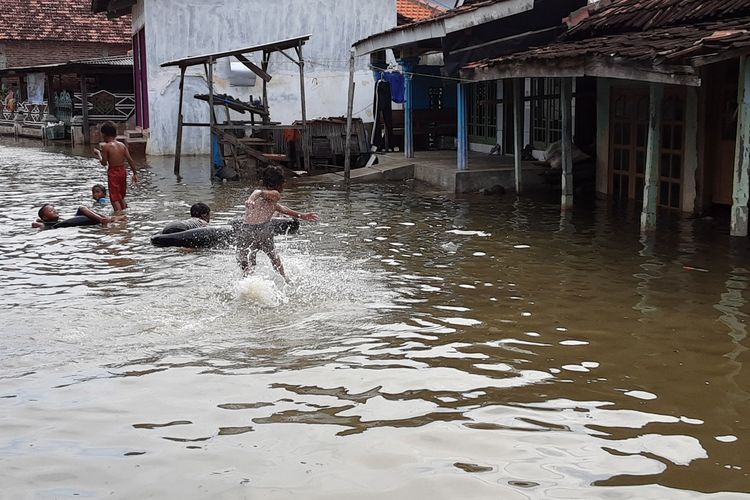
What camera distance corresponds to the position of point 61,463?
451cm

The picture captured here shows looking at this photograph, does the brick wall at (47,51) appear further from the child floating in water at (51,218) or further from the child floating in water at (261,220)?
the child floating in water at (261,220)

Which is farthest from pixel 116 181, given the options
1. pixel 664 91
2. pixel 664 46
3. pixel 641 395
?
pixel 641 395

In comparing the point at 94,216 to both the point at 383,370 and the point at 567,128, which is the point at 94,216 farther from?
the point at 383,370

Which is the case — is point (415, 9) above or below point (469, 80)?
above

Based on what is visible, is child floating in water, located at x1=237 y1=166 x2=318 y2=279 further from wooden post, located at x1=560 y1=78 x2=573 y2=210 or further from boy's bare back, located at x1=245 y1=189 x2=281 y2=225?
wooden post, located at x1=560 y1=78 x2=573 y2=210

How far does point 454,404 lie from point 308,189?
12.4 metres

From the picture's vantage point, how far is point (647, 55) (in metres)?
9.32

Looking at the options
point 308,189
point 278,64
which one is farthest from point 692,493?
point 278,64

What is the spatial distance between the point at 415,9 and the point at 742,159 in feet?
66.3

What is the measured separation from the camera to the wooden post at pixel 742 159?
9.43 meters

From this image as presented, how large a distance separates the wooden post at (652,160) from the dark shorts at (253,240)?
16.9 feet

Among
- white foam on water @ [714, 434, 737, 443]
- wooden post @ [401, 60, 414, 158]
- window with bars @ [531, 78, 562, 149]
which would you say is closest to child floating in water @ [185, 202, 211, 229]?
white foam on water @ [714, 434, 737, 443]

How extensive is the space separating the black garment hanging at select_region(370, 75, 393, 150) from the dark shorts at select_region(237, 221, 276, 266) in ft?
44.2

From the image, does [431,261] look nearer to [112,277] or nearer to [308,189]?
[112,277]
